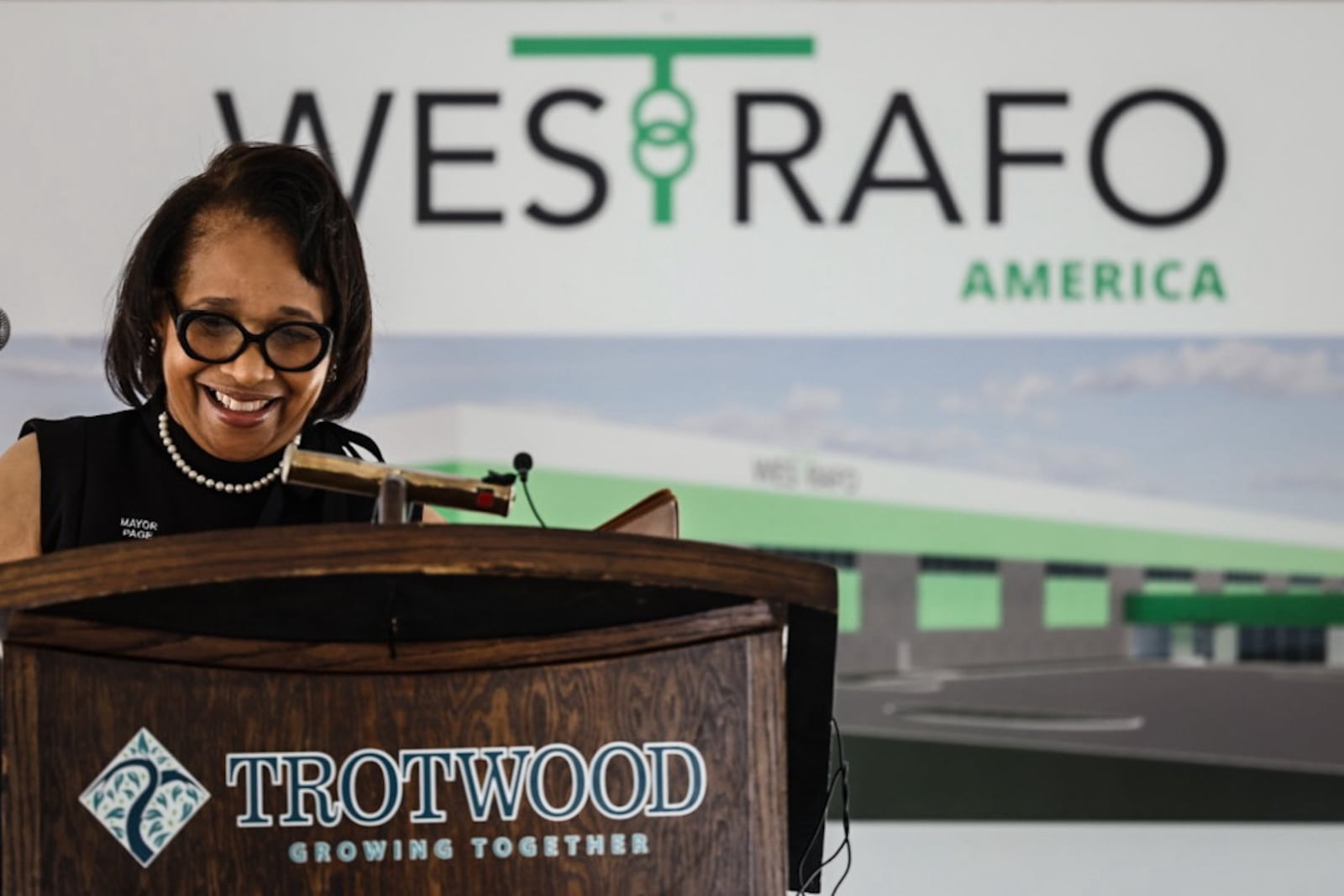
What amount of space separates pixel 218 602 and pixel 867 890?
132 inches

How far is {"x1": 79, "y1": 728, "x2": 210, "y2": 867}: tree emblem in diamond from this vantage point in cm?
113

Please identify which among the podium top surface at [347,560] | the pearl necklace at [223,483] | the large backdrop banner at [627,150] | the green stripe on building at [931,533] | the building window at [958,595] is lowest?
the building window at [958,595]

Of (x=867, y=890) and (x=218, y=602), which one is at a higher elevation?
(x=218, y=602)

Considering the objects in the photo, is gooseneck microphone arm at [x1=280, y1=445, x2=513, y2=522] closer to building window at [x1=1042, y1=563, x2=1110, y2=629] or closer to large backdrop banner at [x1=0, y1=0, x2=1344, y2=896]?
large backdrop banner at [x1=0, y1=0, x2=1344, y2=896]

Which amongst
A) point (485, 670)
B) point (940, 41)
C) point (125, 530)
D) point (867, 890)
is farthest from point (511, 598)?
point (940, 41)

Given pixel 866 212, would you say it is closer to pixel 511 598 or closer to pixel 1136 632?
pixel 1136 632

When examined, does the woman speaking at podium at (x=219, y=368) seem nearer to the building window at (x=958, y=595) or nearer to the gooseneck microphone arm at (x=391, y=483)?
the gooseneck microphone arm at (x=391, y=483)

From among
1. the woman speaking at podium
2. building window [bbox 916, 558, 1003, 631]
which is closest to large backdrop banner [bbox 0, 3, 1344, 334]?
building window [bbox 916, 558, 1003, 631]

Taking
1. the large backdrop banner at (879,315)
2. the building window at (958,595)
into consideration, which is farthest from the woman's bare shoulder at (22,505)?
the building window at (958,595)

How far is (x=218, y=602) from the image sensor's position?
112 cm

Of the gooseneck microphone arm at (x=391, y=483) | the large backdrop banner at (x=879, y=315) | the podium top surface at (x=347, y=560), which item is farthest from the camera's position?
the large backdrop banner at (x=879, y=315)

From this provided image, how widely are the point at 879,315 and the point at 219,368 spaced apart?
3315mm

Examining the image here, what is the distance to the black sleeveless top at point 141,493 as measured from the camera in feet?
5.53

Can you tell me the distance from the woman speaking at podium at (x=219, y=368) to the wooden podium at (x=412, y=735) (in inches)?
19.1
